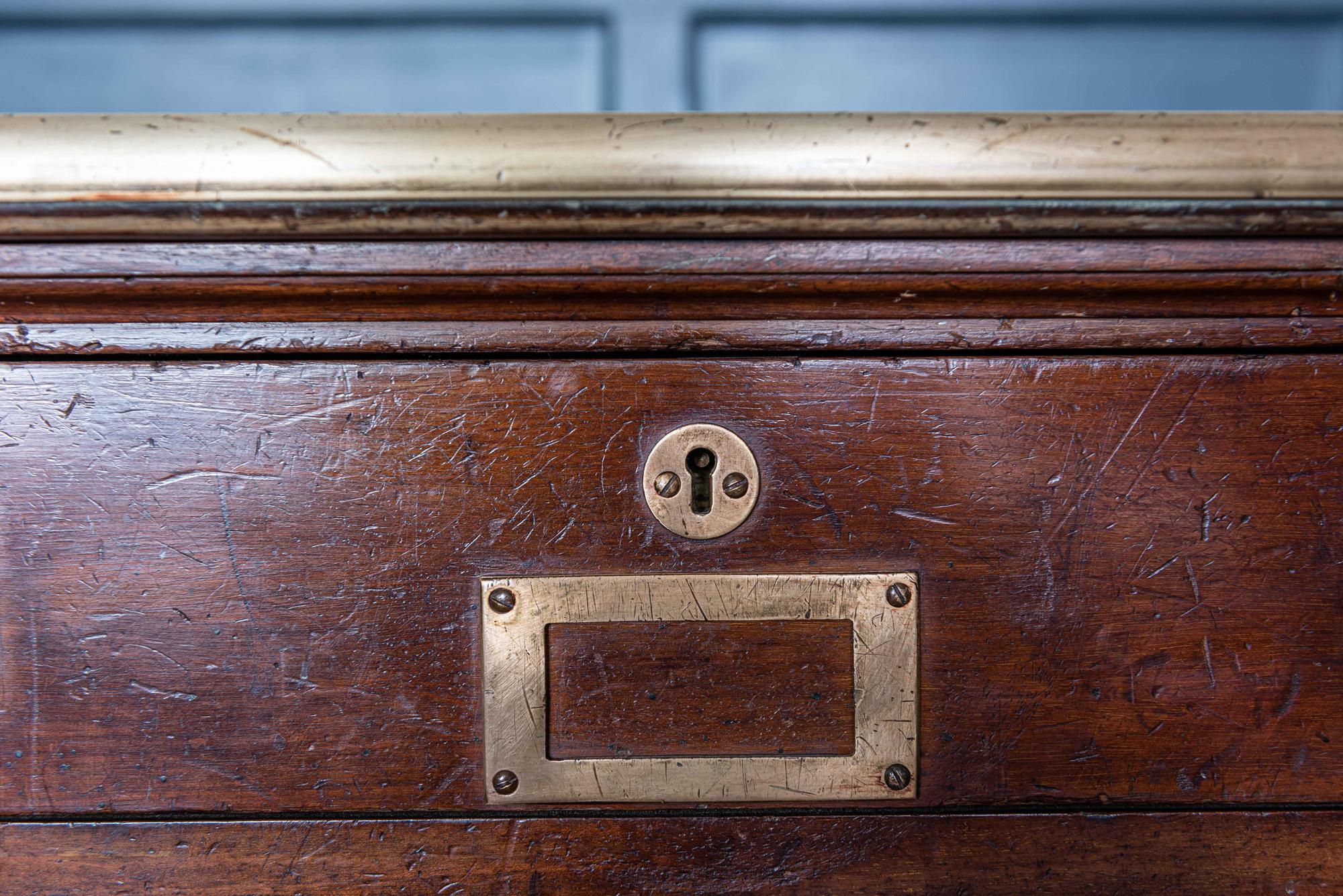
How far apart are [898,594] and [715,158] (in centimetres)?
20

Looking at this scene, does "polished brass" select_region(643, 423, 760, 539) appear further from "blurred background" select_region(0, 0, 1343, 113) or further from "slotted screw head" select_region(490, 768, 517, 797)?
"blurred background" select_region(0, 0, 1343, 113)

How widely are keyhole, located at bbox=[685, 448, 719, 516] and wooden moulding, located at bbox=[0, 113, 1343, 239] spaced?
100 millimetres

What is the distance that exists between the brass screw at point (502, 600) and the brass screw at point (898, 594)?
0.53 feet

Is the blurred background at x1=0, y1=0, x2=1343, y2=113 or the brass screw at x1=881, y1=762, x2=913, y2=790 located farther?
the blurred background at x1=0, y1=0, x2=1343, y2=113

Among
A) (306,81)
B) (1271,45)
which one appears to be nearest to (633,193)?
(306,81)

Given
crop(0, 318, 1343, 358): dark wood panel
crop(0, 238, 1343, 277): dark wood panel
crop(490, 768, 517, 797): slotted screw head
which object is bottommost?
crop(490, 768, 517, 797): slotted screw head

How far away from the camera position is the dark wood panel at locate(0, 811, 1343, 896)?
0.30m

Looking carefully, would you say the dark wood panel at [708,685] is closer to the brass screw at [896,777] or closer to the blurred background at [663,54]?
the brass screw at [896,777]

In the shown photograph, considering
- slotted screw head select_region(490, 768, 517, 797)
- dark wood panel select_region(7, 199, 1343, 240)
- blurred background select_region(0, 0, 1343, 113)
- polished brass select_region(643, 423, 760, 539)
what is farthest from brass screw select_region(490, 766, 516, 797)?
blurred background select_region(0, 0, 1343, 113)

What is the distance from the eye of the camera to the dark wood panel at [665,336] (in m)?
0.30

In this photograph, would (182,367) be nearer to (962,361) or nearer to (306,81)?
(962,361)

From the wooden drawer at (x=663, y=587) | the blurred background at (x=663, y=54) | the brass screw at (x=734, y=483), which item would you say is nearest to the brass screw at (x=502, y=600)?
the wooden drawer at (x=663, y=587)

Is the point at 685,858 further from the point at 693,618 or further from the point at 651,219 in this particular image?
the point at 651,219

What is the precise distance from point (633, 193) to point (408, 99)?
92 centimetres
